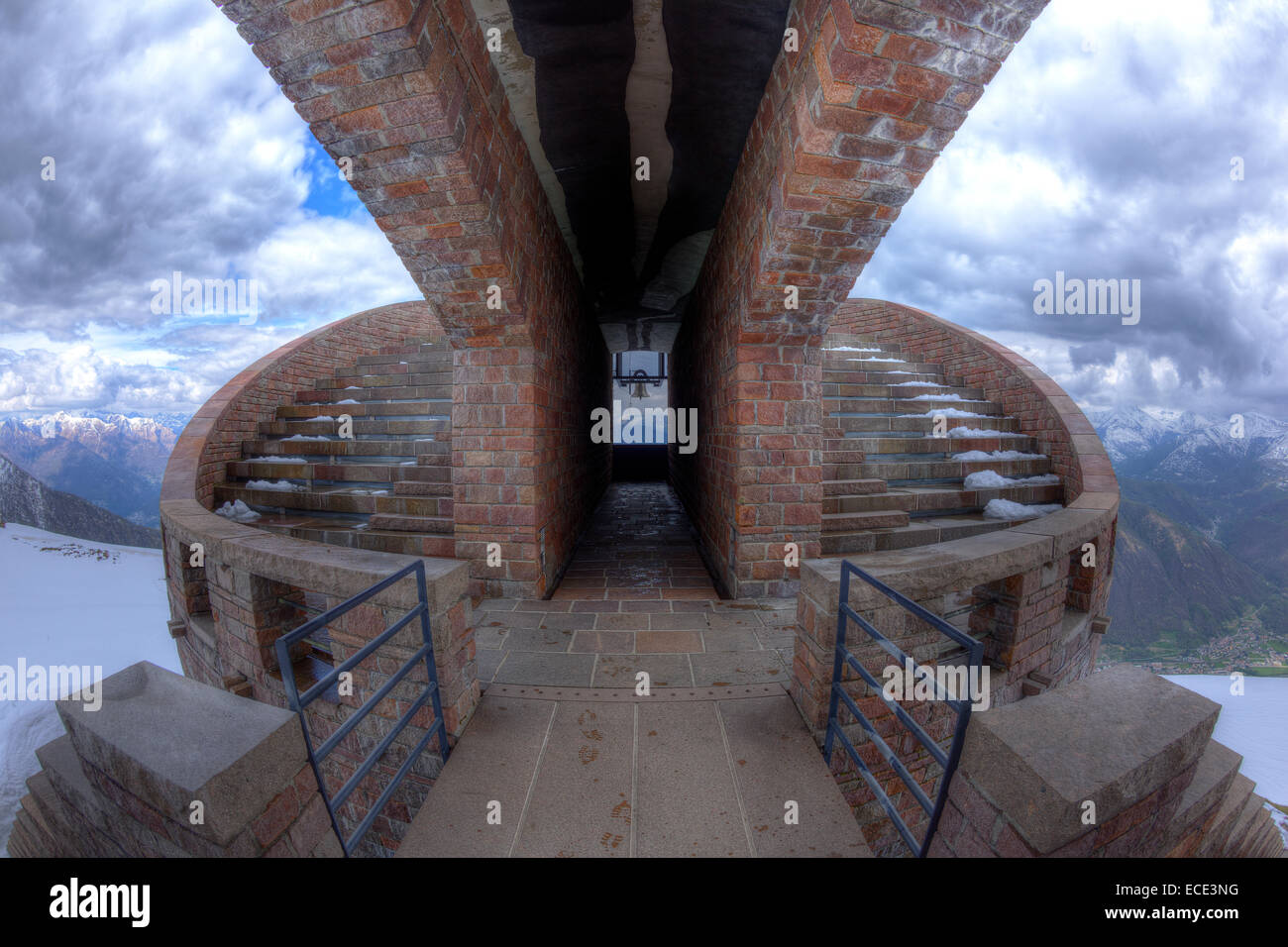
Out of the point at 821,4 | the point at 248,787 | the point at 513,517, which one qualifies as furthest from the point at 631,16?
the point at 248,787

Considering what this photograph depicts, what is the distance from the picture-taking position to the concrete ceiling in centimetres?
245

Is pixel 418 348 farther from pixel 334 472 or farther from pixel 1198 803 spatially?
pixel 1198 803

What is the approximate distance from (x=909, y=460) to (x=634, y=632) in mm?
Result: 4320

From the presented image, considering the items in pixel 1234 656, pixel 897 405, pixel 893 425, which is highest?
pixel 897 405

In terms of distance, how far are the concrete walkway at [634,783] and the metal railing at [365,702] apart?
0.18m

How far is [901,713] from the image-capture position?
5.35 feet

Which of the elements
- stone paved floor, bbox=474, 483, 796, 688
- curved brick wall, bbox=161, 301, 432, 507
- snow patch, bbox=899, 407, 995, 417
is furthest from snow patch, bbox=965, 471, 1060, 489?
curved brick wall, bbox=161, 301, 432, 507

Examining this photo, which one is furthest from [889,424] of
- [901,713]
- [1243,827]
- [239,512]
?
[239,512]

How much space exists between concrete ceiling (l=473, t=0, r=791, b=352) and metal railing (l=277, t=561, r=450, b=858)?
2.97 m

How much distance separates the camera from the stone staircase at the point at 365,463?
4688 millimetres

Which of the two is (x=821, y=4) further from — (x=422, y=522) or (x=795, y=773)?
(x=422, y=522)

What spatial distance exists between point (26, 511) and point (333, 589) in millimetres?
39475

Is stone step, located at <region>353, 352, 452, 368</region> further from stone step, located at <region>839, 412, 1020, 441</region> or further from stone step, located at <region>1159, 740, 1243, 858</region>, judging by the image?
stone step, located at <region>1159, 740, 1243, 858</region>

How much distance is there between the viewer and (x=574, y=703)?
253 centimetres
